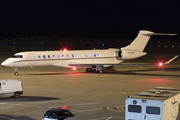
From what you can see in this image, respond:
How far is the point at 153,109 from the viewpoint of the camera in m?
13.1

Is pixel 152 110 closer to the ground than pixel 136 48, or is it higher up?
closer to the ground

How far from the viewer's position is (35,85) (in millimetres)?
29891

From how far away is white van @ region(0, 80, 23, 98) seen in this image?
22.2 metres

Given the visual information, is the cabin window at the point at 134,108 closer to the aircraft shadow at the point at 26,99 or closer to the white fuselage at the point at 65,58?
the aircraft shadow at the point at 26,99

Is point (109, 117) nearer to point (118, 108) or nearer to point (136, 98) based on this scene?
point (118, 108)

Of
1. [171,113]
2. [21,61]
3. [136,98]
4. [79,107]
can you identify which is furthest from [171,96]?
[21,61]

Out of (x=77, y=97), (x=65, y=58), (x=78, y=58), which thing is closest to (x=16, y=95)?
(x=77, y=97)

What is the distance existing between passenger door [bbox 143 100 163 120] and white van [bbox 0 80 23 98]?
12.7 metres

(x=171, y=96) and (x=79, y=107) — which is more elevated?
(x=171, y=96)

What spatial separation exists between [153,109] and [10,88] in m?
13.1

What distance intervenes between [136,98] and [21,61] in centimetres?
2594

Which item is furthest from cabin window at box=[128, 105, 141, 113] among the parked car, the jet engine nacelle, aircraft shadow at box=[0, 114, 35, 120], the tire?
the jet engine nacelle

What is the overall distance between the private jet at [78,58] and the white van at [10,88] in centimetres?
1446

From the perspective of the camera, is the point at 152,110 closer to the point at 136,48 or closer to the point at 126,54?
the point at 126,54
